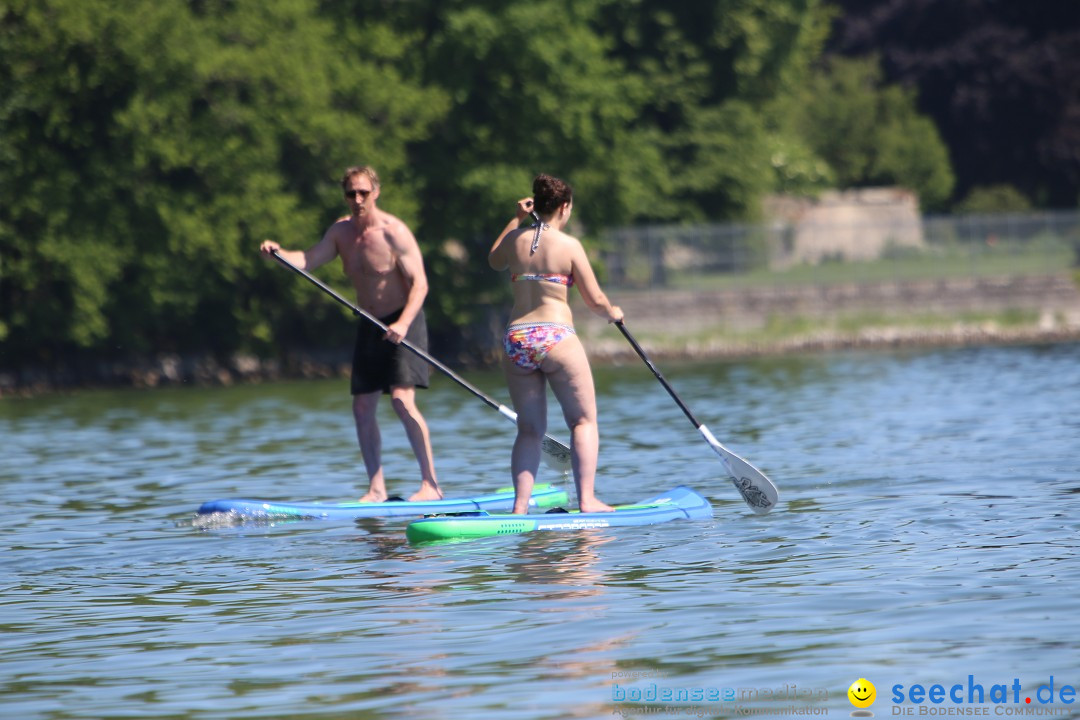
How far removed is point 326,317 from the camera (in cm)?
3566

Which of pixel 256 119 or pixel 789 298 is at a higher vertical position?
pixel 256 119

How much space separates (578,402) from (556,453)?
2.55 m

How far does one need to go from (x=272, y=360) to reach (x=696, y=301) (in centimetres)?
847

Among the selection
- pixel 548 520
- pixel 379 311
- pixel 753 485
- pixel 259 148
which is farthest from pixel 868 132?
pixel 548 520

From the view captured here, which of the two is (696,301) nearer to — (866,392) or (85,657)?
(866,392)

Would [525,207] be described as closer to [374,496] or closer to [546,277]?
[546,277]

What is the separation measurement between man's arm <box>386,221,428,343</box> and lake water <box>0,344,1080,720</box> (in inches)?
50.9

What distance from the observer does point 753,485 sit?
10156 millimetres

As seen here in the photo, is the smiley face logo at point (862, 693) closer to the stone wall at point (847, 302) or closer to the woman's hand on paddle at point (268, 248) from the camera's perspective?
the woman's hand on paddle at point (268, 248)

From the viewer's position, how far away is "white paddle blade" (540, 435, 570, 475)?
12016 millimetres

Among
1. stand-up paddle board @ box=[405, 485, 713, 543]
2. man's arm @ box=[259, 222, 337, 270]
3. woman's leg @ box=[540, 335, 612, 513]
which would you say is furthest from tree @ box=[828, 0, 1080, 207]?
woman's leg @ box=[540, 335, 612, 513]

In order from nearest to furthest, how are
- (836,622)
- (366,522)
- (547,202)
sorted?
(836,622)
(547,202)
(366,522)

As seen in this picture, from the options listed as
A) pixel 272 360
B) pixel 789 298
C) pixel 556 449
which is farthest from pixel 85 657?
pixel 789 298

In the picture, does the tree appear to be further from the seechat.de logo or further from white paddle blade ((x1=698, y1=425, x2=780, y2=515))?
the seechat.de logo
